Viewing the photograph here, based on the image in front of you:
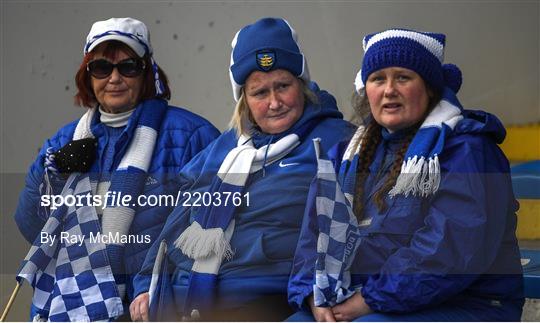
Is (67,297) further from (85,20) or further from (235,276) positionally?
(85,20)

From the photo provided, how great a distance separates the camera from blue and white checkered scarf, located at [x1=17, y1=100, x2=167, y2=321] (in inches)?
137

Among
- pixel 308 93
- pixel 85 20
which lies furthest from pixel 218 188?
pixel 85 20

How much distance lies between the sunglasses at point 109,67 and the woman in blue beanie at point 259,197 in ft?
1.42

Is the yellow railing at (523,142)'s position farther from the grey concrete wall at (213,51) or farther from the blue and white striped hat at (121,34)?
the blue and white striped hat at (121,34)

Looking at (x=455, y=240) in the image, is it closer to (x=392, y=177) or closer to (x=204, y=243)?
(x=392, y=177)

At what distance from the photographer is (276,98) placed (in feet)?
10.7

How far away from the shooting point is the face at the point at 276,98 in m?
3.26

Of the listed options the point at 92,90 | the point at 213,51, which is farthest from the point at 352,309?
the point at 213,51

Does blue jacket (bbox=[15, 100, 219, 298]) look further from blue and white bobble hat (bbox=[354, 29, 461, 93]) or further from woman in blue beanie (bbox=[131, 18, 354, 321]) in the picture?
blue and white bobble hat (bbox=[354, 29, 461, 93])

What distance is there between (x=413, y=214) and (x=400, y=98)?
0.36 m

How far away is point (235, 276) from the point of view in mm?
3232

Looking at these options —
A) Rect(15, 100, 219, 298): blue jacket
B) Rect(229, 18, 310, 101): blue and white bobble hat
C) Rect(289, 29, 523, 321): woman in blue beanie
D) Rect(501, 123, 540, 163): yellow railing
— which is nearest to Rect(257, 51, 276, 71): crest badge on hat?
Rect(229, 18, 310, 101): blue and white bobble hat

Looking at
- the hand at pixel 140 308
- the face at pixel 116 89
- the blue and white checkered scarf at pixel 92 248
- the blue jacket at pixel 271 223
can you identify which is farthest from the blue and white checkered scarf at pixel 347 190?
the face at pixel 116 89

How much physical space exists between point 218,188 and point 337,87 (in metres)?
0.93
